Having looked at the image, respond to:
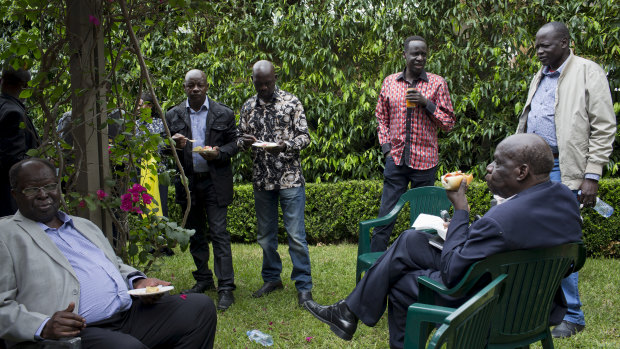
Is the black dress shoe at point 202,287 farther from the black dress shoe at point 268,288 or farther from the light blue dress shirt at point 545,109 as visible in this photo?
the light blue dress shirt at point 545,109

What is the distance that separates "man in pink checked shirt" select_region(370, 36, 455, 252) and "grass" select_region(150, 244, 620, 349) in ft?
3.23

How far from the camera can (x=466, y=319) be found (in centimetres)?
213

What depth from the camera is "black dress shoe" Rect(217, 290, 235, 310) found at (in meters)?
4.98

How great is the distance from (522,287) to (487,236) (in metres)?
0.29

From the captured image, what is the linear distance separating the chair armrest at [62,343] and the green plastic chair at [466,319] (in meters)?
1.52

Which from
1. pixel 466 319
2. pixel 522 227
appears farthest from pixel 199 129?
pixel 466 319

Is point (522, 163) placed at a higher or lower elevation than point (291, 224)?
higher

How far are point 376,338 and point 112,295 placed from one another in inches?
79.6

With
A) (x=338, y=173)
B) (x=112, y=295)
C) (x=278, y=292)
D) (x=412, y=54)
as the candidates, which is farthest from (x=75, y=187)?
(x=338, y=173)

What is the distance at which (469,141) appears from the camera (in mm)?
7680

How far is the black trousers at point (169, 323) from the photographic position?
3.02 meters

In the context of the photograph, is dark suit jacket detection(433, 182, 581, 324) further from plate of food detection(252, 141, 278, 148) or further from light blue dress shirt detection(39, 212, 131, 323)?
plate of food detection(252, 141, 278, 148)

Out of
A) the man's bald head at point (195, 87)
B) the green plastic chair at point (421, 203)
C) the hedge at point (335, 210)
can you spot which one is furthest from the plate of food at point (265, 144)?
the hedge at point (335, 210)

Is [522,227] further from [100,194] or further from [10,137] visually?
[10,137]
